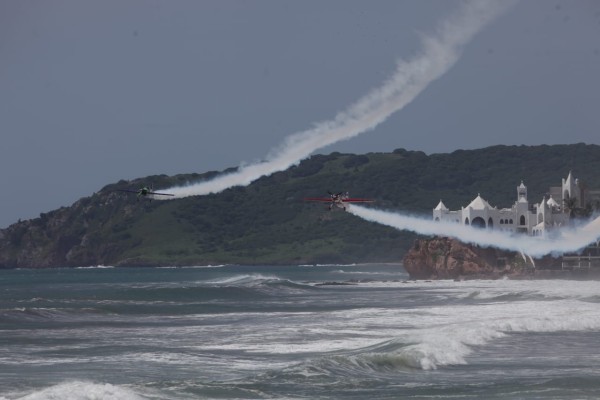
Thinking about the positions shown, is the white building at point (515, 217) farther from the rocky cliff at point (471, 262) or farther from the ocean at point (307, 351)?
the ocean at point (307, 351)

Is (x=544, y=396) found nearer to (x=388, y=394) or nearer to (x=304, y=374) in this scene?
(x=388, y=394)

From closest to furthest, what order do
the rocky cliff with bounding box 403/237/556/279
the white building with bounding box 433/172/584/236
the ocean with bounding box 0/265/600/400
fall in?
1. the ocean with bounding box 0/265/600/400
2. the rocky cliff with bounding box 403/237/556/279
3. the white building with bounding box 433/172/584/236

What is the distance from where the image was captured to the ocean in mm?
40125

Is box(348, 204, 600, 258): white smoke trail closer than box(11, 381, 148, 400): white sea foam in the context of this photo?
No

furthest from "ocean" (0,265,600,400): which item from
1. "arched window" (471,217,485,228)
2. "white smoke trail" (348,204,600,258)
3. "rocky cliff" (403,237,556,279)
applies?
"arched window" (471,217,485,228)

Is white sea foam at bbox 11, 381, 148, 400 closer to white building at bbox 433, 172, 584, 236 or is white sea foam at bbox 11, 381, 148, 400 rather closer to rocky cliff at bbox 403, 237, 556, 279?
rocky cliff at bbox 403, 237, 556, 279

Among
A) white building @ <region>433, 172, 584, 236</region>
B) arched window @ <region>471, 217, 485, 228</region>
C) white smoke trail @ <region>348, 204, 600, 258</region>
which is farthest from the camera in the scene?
arched window @ <region>471, 217, 485, 228</region>

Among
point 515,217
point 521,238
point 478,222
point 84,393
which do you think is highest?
point 515,217

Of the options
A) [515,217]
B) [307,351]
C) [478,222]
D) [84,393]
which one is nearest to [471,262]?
[478,222]

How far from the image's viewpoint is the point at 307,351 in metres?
52.8

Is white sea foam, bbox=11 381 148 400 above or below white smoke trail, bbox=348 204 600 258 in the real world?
below

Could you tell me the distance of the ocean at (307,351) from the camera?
4012 centimetres

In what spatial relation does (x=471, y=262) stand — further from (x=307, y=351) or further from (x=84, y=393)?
(x=84, y=393)

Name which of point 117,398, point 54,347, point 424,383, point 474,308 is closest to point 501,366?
point 424,383
